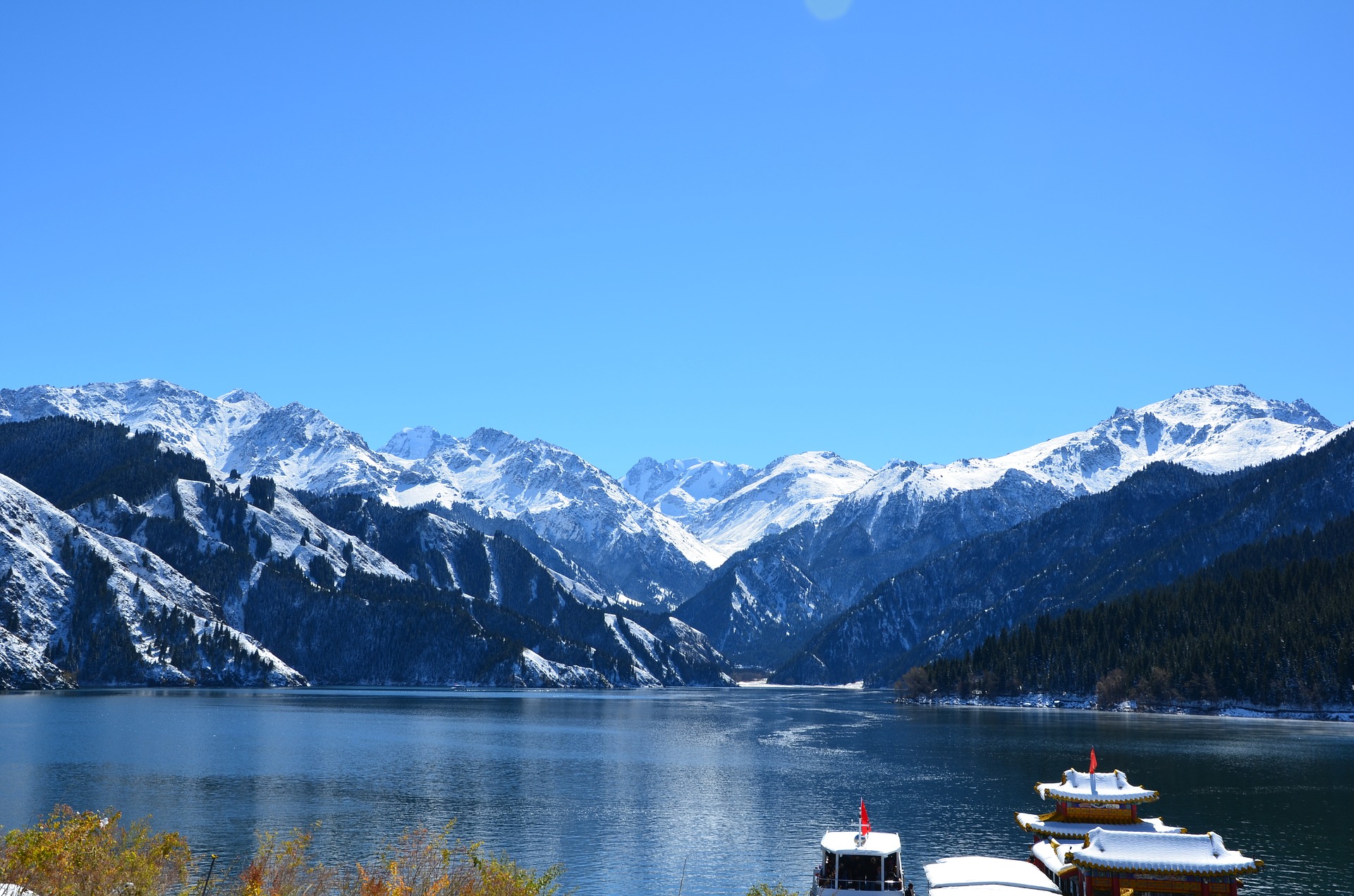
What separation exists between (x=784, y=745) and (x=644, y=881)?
331 ft

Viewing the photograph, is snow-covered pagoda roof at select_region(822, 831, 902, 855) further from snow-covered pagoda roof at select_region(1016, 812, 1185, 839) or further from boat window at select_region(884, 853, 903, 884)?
snow-covered pagoda roof at select_region(1016, 812, 1185, 839)

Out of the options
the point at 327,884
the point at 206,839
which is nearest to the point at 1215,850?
the point at 327,884

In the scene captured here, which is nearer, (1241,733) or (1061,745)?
(1061,745)

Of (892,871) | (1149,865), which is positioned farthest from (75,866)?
(1149,865)

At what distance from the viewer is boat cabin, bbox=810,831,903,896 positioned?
48.3 metres

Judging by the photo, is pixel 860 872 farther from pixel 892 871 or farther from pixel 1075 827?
pixel 1075 827

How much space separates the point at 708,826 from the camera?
88.2 metres

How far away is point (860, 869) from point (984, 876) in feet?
21.1

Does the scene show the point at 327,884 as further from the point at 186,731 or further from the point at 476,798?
the point at 186,731

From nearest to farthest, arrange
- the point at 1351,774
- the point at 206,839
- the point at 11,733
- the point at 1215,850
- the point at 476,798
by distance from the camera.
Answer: the point at 1215,850 → the point at 206,839 → the point at 476,798 → the point at 1351,774 → the point at 11,733

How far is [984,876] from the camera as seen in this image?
166 ft

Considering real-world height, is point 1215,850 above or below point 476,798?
above

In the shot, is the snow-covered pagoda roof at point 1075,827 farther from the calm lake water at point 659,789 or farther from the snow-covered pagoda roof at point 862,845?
the snow-covered pagoda roof at point 862,845

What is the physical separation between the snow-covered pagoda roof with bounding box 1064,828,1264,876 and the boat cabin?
27.5 ft
